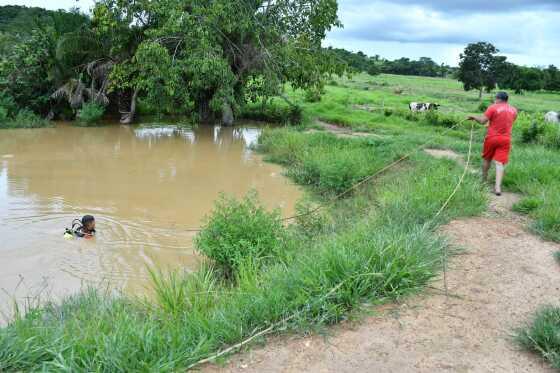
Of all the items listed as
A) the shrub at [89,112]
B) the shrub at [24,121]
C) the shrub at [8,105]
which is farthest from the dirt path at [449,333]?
the shrub at [8,105]

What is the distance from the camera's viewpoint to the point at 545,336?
3371 mm

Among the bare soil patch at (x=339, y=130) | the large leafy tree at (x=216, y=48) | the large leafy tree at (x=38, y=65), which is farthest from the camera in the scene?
the large leafy tree at (x=38, y=65)

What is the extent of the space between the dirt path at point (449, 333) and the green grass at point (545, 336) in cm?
7

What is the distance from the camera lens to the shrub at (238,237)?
5.60 meters

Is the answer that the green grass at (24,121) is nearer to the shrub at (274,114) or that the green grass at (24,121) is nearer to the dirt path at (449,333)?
the shrub at (274,114)

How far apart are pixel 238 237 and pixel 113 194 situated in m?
4.58

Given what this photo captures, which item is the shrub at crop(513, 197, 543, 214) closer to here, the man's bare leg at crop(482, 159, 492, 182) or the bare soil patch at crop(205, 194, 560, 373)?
the man's bare leg at crop(482, 159, 492, 182)

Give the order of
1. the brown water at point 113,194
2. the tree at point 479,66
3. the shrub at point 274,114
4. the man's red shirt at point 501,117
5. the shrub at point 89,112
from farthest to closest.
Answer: the tree at point 479,66, the shrub at point 274,114, the shrub at point 89,112, the man's red shirt at point 501,117, the brown water at point 113,194

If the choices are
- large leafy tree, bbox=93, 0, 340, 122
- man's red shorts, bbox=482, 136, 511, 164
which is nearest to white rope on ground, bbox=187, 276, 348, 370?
man's red shorts, bbox=482, 136, 511, 164

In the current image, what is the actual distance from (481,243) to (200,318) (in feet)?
11.3

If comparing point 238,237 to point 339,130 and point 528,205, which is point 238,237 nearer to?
point 528,205

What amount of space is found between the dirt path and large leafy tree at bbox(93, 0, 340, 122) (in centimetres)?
1054

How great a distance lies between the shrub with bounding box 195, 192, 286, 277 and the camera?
18.4 feet

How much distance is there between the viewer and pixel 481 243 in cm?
549
